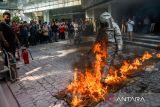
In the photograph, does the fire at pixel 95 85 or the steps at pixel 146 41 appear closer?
the fire at pixel 95 85

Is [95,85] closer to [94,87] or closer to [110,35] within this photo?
[94,87]

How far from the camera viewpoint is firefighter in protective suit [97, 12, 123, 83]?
549 centimetres

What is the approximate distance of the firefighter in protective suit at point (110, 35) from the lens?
5.49m

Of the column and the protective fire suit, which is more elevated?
the column

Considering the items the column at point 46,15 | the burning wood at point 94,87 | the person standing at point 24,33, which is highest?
the column at point 46,15

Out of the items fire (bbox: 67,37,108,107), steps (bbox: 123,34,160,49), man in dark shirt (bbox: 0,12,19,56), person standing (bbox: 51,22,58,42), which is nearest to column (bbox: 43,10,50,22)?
person standing (bbox: 51,22,58,42)

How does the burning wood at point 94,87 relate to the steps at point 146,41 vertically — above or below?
below

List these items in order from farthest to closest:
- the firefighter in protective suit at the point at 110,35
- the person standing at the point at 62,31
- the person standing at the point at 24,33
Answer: the person standing at the point at 62,31, the person standing at the point at 24,33, the firefighter in protective suit at the point at 110,35

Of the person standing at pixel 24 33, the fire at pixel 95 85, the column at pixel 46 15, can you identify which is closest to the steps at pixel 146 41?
the fire at pixel 95 85

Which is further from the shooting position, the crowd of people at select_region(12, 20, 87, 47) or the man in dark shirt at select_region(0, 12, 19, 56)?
the crowd of people at select_region(12, 20, 87, 47)

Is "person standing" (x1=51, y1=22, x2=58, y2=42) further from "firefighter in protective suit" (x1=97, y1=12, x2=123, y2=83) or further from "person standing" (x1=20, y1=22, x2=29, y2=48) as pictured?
"firefighter in protective suit" (x1=97, y1=12, x2=123, y2=83)

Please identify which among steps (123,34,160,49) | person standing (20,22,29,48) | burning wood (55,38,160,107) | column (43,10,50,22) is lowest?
burning wood (55,38,160,107)

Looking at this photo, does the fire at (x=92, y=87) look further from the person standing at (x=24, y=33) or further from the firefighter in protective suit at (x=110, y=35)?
the person standing at (x=24, y=33)

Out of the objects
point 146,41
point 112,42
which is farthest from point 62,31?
point 112,42
